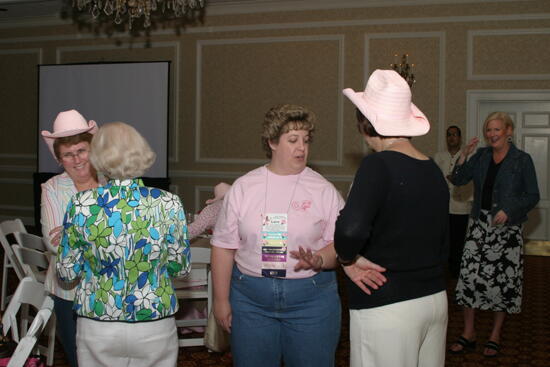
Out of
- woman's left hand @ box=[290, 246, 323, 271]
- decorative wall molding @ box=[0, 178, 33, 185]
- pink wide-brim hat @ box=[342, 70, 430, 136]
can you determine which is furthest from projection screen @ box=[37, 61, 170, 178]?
pink wide-brim hat @ box=[342, 70, 430, 136]

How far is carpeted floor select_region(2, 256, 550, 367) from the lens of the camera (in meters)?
4.01

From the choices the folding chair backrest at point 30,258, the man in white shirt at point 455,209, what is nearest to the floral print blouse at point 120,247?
the folding chair backrest at point 30,258

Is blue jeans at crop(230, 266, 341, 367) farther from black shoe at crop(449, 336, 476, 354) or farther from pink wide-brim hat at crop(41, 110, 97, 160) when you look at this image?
black shoe at crop(449, 336, 476, 354)

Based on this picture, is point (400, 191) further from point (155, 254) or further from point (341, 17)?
point (341, 17)

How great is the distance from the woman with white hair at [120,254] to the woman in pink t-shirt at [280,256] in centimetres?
29

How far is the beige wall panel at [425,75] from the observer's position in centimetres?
832

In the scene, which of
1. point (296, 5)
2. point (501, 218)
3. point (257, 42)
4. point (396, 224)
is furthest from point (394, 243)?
point (257, 42)

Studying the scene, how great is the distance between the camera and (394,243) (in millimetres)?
1867

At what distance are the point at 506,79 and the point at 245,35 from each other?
12.2 ft

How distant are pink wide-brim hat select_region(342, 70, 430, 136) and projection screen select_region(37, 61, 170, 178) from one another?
748 cm

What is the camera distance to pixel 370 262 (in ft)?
6.22

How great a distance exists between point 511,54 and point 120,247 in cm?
728

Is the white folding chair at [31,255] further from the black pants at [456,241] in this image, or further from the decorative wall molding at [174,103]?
the decorative wall molding at [174,103]

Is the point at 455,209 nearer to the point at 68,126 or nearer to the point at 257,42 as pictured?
the point at 257,42
